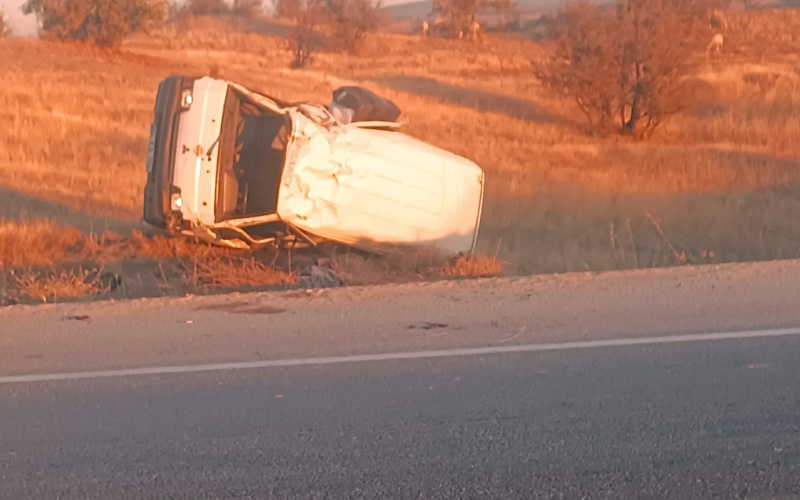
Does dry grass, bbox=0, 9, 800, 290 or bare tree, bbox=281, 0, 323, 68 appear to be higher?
bare tree, bbox=281, 0, 323, 68

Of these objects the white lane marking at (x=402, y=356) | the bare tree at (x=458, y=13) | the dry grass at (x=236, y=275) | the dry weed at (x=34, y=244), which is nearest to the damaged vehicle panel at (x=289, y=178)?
the dry grass at (x=236, y=275)

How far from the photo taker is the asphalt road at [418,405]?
13.9ft

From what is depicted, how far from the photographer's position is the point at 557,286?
Result: 8.08 metres

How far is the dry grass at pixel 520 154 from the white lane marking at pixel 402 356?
9.33 feet

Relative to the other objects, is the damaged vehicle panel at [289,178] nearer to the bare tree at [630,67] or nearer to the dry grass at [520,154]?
the dry grass at [520,154]

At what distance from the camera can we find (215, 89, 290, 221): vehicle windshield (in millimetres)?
9312

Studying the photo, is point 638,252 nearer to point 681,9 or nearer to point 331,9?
point 681,9

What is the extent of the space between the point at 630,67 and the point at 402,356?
73.2ft

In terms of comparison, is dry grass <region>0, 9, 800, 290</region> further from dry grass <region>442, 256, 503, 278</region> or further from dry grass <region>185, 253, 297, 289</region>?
dry grass <region>442, 256, 503, 278</region>

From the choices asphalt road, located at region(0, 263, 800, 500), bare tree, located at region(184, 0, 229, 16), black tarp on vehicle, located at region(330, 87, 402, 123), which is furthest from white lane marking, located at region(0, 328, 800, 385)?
bare tree, located at region(184, 0, 229, 16)

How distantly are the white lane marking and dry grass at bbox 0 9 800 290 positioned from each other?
112 inches

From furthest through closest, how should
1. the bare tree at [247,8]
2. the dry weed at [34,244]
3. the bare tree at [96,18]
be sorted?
the bare tree at [247,8]
the bare tree at [96,18]
the dry weed at [34,244]

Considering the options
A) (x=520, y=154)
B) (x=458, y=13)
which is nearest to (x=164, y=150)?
(x=520, y=154)

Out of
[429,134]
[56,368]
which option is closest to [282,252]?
[56,368]
